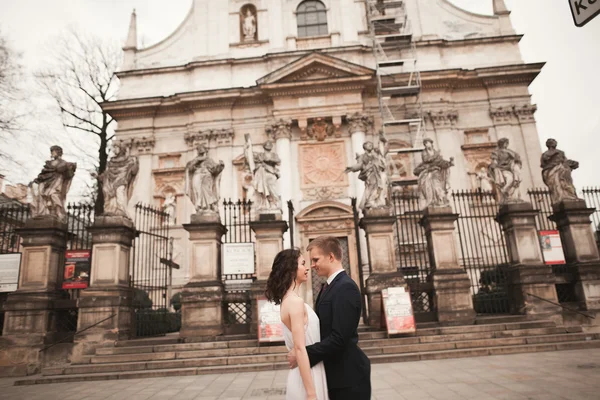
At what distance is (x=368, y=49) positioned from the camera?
75.1 ft

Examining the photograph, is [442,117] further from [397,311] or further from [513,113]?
[397,311]

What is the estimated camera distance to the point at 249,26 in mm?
24344

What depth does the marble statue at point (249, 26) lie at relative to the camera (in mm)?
24234

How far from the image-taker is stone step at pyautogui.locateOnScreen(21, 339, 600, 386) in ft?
25.5

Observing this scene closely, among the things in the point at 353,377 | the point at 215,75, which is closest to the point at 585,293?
the point at 353,377

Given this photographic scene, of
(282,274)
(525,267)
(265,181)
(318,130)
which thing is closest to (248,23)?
(318,130)

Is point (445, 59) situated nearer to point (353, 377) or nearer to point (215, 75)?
point (215, 75)

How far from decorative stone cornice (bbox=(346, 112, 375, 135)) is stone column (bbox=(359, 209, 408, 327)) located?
1053 centimetres

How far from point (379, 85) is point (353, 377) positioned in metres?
19.8

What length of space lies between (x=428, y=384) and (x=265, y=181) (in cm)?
708

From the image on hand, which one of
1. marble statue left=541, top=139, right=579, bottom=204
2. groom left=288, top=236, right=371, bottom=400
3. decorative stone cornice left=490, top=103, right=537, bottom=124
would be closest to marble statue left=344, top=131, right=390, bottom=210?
marble statue left=541, top=139, right=579, bottom=204

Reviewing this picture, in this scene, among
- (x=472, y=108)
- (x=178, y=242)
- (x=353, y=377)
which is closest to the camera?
(x=353, y=377)

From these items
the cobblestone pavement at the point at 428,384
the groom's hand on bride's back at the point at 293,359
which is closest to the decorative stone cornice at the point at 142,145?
the cobblestone pavement at the point at 428,384

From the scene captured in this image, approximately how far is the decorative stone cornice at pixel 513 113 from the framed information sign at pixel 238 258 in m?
16.4
